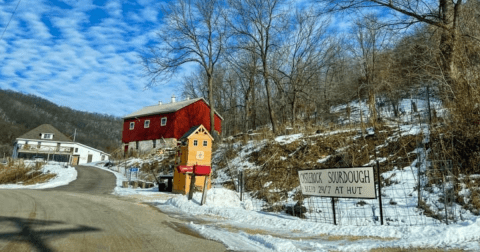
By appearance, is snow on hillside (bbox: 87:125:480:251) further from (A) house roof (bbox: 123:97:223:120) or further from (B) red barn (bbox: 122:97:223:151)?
(A) house roof (bbox: 123:97:223:120)

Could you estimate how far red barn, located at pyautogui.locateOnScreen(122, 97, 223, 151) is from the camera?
4231cm

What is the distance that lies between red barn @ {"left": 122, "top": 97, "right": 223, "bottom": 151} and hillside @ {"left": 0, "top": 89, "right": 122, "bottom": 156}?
74.9 meters

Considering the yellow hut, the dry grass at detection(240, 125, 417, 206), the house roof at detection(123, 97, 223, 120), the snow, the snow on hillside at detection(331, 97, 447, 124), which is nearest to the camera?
the dry grass at detection(240, 125, 417, 206)

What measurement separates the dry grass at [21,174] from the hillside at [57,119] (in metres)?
84.6

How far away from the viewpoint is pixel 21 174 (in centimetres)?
3241

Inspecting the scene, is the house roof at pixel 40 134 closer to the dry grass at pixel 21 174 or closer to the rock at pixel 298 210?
the dry grass at pixel 21 174

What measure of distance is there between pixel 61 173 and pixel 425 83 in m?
31.0

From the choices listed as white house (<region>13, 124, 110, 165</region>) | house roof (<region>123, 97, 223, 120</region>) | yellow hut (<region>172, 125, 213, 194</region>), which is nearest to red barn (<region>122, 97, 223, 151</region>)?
house roof (<region>123, 97, 223, 120</region>)

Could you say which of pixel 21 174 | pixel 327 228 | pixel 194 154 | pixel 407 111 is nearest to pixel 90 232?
pixel 327 228

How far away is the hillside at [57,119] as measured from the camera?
127875 millimetres

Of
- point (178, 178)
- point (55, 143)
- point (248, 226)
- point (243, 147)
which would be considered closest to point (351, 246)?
point (248, 226)

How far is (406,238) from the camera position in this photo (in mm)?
6277

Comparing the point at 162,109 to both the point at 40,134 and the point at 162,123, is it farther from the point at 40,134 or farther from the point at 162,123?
the point at 40,134

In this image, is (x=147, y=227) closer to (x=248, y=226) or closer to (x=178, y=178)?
(x=248, y=226)
